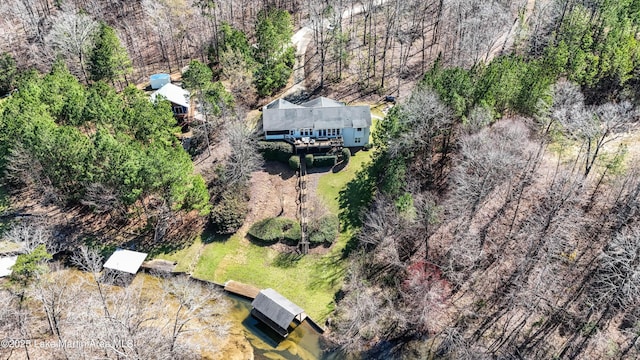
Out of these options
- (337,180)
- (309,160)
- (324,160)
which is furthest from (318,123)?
(337,180)

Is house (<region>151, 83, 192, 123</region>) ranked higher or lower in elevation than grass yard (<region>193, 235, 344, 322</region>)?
higher

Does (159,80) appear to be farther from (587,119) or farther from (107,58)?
(587,119)

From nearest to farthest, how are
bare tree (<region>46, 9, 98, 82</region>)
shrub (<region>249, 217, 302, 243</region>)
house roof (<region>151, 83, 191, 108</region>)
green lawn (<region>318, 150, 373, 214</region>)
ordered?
shrub (<region>249, 217, 302, 243</region>) < green lawn (<region>318, 150, 373, 214</region>) < house roof (<region>151, 83, 191, 108</region>) < bare tree (<region>46, 9, 98, 82</region>)

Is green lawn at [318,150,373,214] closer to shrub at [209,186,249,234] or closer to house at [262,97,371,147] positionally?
house at [262,97,371,147]

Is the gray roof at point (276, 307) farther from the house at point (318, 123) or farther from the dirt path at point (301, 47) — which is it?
the dirt path at point (301, 47)

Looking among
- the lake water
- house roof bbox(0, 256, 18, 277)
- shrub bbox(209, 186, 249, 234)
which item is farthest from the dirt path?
house roof bbox(0, 256, 18, 277)

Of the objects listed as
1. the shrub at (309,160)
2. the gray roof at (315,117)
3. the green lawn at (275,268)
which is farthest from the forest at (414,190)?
the shrub at (309,160)
